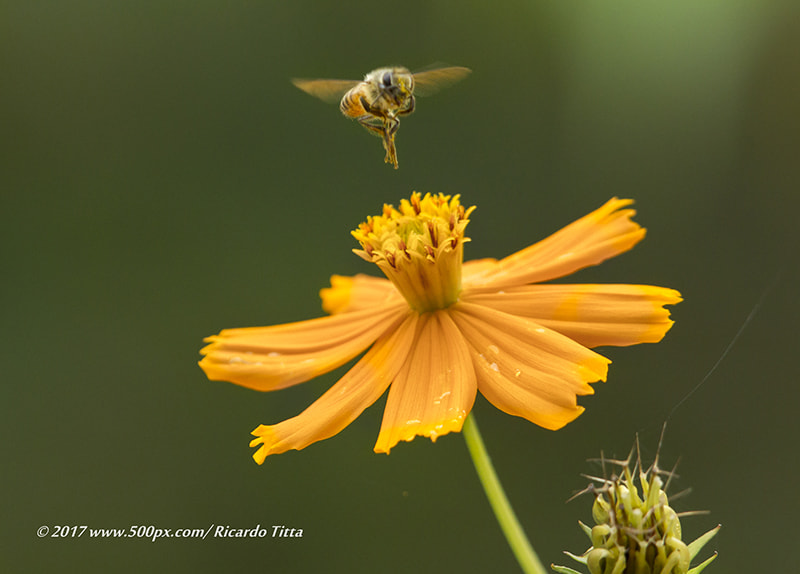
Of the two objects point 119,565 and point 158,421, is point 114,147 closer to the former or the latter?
point 158,421

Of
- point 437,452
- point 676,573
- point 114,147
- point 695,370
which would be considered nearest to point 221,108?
point 114,147

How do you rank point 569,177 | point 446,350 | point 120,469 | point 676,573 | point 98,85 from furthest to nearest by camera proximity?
point 98,85
point 569,177
point 120,469
point 446,350
point 676,573

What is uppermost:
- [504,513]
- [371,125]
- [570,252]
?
[371,125]

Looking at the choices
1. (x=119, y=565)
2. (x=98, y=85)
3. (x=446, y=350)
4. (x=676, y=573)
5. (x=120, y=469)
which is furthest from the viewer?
(x=98, y=85)

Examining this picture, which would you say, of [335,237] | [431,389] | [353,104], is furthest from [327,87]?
[335,237]

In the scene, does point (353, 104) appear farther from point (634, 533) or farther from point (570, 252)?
point (634, 533)

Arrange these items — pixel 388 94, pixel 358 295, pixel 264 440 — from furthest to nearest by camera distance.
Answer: pixel 358 295, pixel 388 94, pixel 264 440

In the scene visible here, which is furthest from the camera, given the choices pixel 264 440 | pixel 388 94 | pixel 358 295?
pixel 358 295
